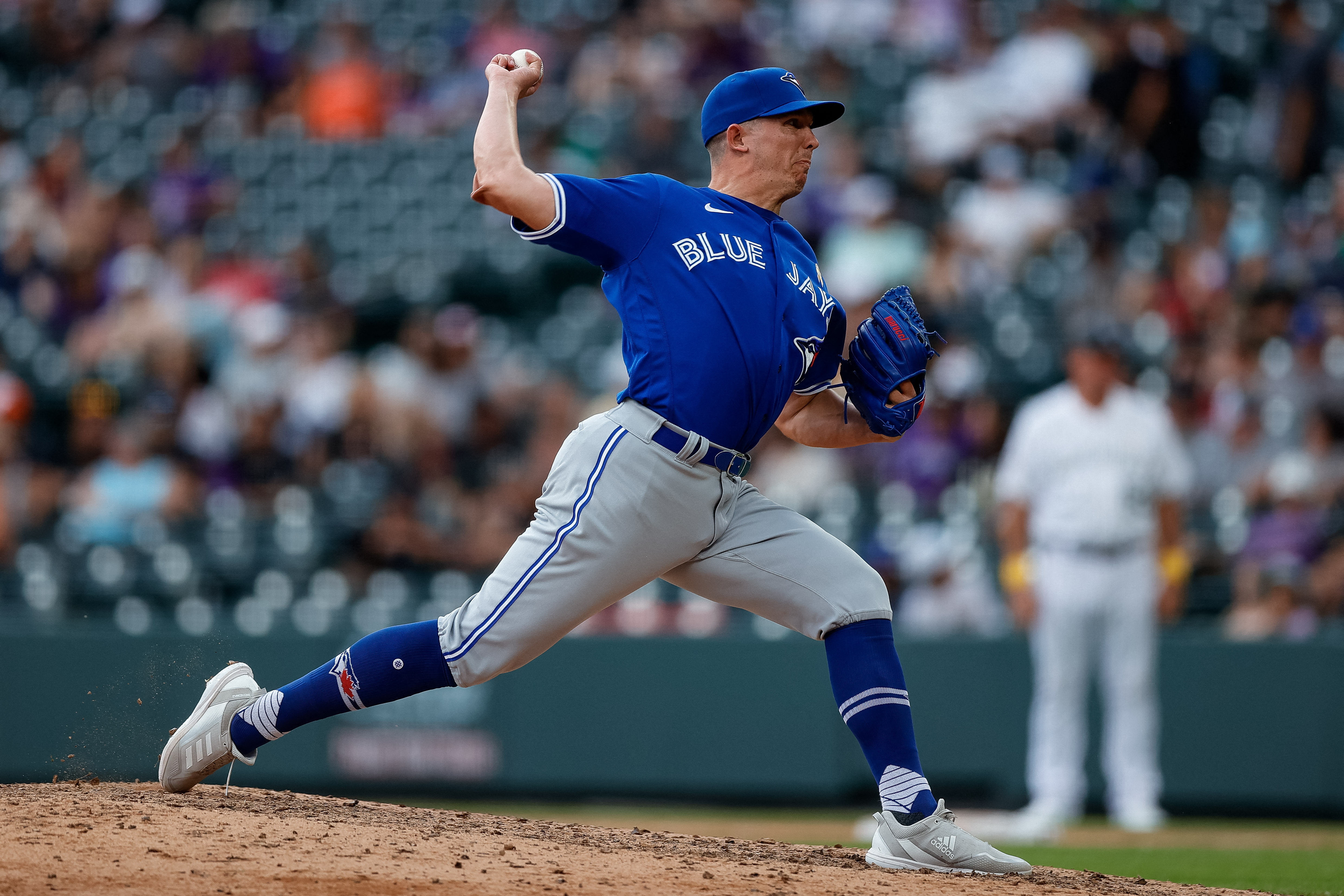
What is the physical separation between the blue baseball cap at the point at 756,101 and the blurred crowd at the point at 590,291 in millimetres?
4366

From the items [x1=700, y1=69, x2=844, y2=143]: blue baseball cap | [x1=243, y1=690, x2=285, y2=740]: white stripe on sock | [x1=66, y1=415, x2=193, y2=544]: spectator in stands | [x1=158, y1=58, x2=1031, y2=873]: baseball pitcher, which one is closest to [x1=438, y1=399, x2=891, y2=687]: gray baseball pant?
[x1=158, y1=58, x2=1031, y2=873]: baseball pitcher

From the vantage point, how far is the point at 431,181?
12.2 m

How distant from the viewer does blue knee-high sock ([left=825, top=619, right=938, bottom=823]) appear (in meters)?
3.86

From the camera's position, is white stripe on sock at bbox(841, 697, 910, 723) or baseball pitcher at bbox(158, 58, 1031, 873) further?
white stripe on sock at bbox(841, 697, 910, 723)

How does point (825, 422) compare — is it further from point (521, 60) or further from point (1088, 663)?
point (1088, 663)

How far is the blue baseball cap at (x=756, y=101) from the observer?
394 centimetres

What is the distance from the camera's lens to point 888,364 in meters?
4.06

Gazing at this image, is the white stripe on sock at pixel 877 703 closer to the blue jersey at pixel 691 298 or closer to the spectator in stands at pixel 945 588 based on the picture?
the blue jersey at pixel 691 298

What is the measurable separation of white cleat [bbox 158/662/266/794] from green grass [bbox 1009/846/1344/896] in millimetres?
2493

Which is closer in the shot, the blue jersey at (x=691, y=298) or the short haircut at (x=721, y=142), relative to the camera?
the blue jersey at (x=691, y=298)

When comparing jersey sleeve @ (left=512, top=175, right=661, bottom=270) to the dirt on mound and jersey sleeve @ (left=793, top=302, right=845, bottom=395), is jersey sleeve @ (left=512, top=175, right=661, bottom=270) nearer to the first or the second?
jersey sleeve @ (left=793, top=302, right=845, bottom=395)


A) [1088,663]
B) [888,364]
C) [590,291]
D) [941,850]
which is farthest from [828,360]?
[590,291]

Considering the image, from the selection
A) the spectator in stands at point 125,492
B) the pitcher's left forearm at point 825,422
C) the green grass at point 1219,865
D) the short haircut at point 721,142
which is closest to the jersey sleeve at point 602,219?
the short haircut at point 721,142

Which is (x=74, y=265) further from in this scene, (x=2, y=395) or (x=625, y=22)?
(x=625, y=22)
